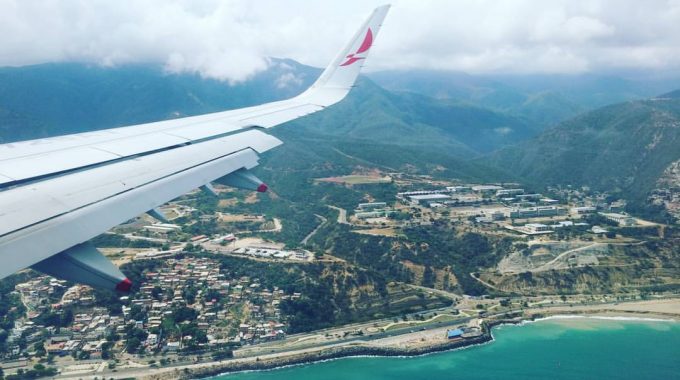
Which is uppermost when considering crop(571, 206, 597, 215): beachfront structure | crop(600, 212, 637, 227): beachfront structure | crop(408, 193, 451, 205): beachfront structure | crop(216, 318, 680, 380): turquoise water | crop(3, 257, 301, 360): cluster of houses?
crop(408, 193, 451, 205): beachfront structure

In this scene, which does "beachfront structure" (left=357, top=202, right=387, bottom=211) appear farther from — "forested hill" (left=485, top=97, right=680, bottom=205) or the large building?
"forested hill" (left=485, top=97, right=680, bottom=205)

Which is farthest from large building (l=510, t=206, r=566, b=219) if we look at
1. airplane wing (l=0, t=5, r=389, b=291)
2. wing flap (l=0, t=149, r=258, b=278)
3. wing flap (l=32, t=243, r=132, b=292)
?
wing flap (l=32, t=243, r=132, b=292)

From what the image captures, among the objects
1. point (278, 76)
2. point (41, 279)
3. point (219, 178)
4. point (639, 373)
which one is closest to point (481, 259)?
point (639, 373)

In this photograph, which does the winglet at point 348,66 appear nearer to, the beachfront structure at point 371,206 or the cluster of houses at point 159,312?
the cluster of houses at point 159,312

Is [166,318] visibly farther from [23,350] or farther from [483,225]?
[483,225]

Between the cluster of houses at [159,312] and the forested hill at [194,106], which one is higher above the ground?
the forested hill at [194,106]

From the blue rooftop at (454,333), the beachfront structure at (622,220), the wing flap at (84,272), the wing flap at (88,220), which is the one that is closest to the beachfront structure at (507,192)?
the beachfront structure at (622,220)
